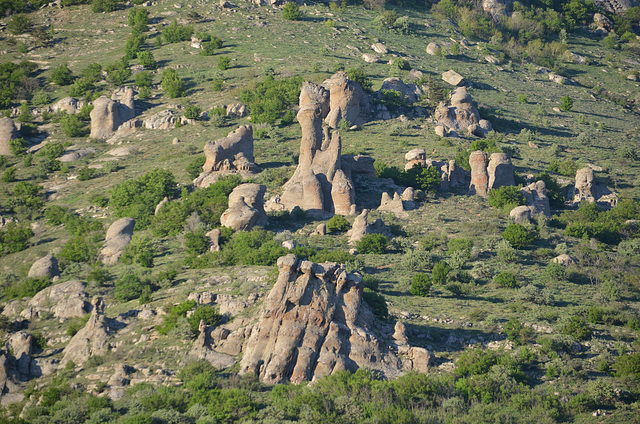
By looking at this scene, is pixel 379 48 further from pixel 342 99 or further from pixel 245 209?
pixel 245 209

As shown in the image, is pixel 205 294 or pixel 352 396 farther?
pixel 205 294

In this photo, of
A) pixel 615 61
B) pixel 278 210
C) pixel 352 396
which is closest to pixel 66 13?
pixel 278 210

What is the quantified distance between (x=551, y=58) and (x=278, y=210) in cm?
8613

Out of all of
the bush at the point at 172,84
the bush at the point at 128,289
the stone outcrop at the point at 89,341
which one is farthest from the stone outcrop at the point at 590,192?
the bush at the point at 172,84

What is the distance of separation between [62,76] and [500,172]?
65.1m

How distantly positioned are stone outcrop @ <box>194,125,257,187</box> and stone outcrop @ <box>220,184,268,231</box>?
25.7 ft

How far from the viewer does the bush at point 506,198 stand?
67.3 m

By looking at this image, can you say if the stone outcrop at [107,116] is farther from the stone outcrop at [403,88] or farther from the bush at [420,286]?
the bush at [420,286]

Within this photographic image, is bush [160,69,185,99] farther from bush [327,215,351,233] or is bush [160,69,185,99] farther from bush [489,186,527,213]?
bush [489,186,527,213]

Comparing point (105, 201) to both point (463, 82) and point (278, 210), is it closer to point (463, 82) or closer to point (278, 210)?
point (278, 210)

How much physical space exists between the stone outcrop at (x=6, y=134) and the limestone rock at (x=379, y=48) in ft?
178

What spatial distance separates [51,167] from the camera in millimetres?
81375

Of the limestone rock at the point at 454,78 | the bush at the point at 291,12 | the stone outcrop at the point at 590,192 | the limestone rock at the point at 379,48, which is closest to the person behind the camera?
the stone outcrop at the point at 590,192

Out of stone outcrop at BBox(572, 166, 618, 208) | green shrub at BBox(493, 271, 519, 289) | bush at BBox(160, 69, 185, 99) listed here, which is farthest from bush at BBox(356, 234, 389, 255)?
bush at BBox(160, 69, 185, 99)
